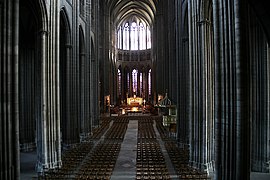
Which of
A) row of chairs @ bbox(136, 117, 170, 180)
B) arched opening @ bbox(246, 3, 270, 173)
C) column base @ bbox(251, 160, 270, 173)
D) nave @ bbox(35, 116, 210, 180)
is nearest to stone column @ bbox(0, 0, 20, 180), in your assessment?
nave @ bbox(35, 116, 210, 180)

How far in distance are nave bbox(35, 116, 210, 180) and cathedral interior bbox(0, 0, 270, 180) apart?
69mm

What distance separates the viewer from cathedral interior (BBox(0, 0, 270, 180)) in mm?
10211

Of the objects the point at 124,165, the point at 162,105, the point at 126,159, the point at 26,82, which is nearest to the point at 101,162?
the point at 124,165

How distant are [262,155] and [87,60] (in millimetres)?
18667

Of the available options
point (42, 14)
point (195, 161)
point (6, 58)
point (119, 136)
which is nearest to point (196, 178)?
point (195, 161)

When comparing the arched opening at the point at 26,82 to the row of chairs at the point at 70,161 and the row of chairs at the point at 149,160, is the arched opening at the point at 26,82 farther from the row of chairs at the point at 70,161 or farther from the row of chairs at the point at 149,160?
the row of chairs at the point at 149,160

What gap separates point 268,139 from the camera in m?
14.3

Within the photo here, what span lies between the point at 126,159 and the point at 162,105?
38.8 feet

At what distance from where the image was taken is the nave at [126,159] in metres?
13.5

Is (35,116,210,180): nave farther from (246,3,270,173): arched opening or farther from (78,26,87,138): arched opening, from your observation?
(246,3,270,173): arched opening

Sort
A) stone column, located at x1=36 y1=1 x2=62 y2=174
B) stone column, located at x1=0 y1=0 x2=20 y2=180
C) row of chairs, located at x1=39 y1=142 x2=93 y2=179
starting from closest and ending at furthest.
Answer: stone column, located at x1=0 y1=0 x2=20 y2=180 < row of chairs, located at x1=39 y1=142 x2=93 y2=179 < stone column, located at x1=36 y1=1 x2=62 y2=174

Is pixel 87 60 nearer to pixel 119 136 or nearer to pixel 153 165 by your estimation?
pixel 119 136

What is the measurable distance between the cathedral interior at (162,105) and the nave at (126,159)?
7 cm

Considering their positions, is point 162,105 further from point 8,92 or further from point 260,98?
point 8,92
